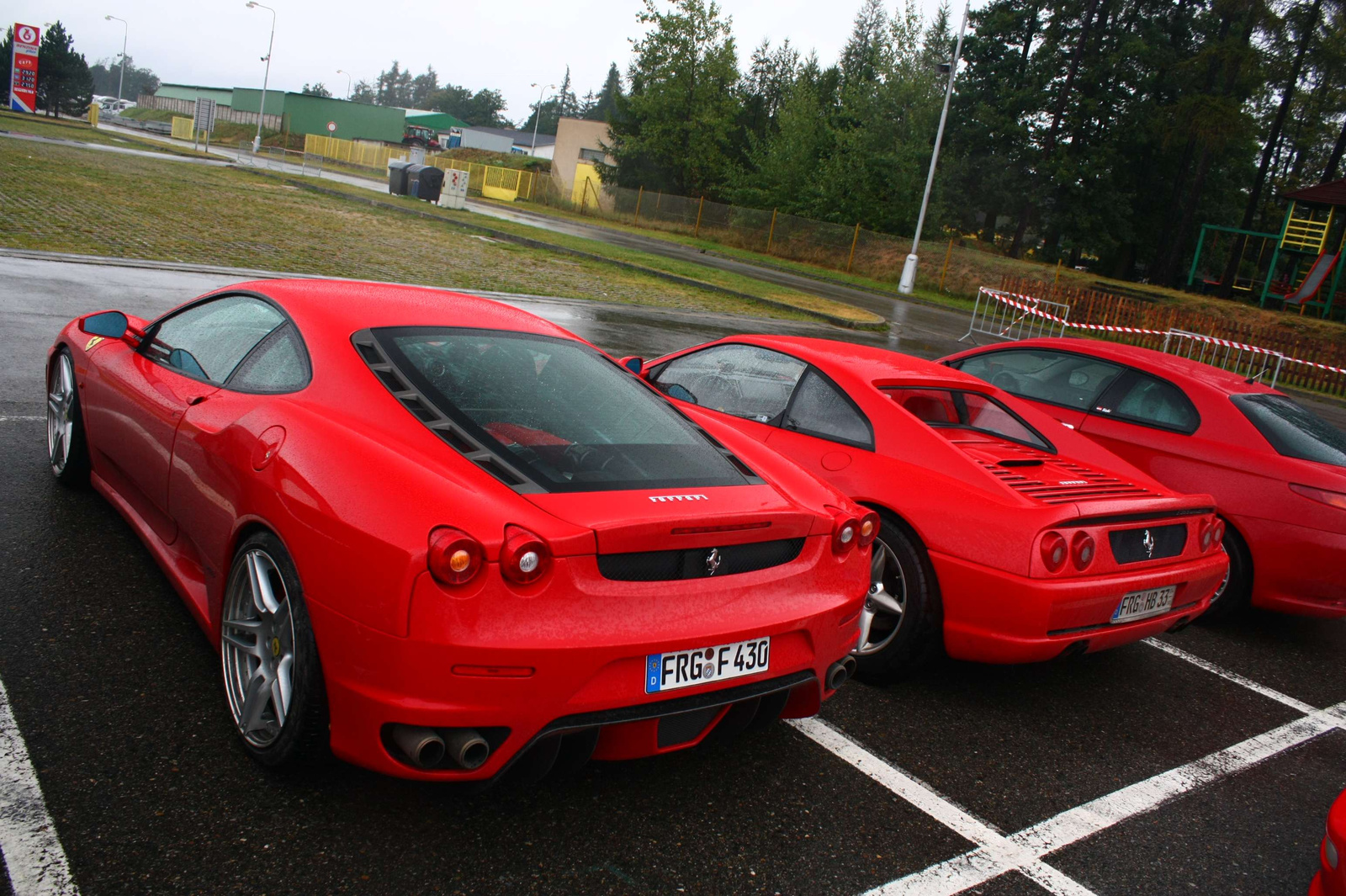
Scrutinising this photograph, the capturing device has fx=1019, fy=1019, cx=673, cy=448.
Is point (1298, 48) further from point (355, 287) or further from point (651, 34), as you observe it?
point (355, 287)

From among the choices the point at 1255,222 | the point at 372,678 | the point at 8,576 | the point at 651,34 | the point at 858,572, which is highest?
the point at 651,34

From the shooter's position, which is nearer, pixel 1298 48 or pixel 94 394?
pixel 94 394

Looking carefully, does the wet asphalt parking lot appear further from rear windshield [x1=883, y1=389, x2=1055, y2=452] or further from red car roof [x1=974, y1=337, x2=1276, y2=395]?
red car roof [x1=974, y1=337, x2=1276, y2=395]

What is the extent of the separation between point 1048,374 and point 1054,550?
11.0 feet

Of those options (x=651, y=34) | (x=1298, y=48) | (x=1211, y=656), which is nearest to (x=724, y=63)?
(x=651, y=34)

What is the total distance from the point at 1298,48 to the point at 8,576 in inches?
1840

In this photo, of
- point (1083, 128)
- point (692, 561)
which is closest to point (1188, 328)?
point (1083, 128)

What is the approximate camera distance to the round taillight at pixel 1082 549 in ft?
12.9

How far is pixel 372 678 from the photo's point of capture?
8.28 feet

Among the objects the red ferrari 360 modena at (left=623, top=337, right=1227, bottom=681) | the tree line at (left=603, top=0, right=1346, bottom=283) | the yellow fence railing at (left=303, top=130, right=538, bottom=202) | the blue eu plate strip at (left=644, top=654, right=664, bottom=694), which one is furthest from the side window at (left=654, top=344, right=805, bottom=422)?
the yellow fence railing at (left=303, top=130, right=538, bottom=202)

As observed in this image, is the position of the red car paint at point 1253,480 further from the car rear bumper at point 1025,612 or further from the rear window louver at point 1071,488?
the car rear bumper at point 1025,612

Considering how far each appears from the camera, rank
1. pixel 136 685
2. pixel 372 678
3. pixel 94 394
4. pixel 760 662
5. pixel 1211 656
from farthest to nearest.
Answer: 1. pixel 1211 656
2. pixel 94 394
3. pixel 136 685
4. pixel 760 662
5. pixel 372 678

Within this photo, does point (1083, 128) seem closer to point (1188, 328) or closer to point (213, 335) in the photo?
point (1188, 328)

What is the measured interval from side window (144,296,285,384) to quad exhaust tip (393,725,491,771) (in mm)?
1698
